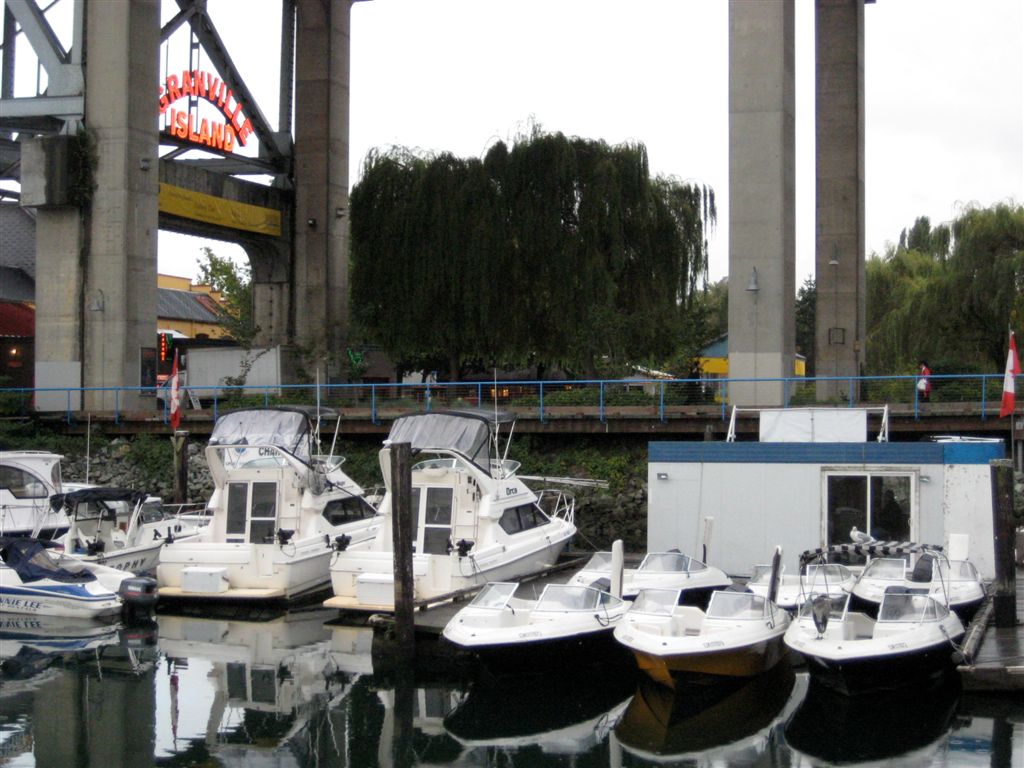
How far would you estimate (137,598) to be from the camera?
2317cm

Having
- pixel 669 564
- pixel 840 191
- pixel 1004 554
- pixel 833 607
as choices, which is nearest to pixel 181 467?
pixel 669 564

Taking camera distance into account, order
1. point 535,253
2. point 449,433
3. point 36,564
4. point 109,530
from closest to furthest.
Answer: point 36,564 → point 449,433 → point 109,530 → point 535,253

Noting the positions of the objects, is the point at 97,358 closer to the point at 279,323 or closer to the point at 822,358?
the point at 279,323

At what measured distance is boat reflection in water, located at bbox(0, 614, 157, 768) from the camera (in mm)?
16141

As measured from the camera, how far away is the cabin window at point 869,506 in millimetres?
22016

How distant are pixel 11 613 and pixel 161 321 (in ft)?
193

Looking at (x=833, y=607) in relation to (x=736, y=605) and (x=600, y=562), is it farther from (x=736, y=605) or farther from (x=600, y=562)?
(x=600, y=562)

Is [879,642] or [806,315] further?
[806,315]

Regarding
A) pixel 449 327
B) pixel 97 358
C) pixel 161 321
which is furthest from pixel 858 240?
pixel 161 321

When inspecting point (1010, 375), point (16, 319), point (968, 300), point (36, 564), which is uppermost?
point (968, 300)

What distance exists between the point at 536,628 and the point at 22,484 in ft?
54.0

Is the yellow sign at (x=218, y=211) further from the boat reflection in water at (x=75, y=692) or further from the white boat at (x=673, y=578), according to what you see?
the white boat at (x=673, y=578)

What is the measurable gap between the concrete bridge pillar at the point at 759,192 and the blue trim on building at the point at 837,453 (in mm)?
9369

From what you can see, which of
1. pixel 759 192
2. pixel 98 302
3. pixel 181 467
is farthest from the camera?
pixel 98 302
